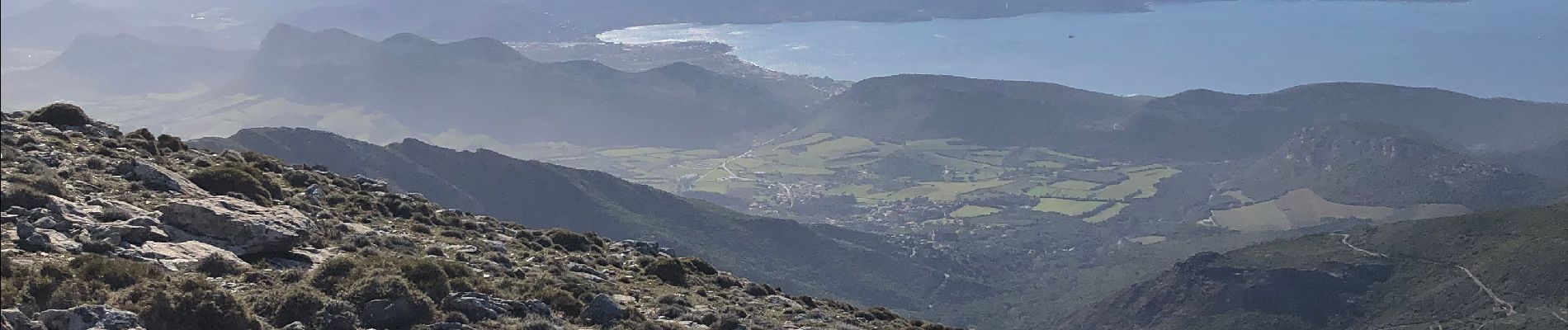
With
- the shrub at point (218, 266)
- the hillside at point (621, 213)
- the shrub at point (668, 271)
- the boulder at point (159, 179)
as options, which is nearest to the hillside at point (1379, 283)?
the hillside at point (621, 213)

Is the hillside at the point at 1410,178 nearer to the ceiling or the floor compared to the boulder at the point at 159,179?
nearer to the floor

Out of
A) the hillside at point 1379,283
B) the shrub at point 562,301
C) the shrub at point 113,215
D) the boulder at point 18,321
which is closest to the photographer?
the boulder at point 18,321

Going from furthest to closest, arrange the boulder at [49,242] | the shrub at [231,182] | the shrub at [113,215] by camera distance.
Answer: the shrub at [231,182] < the shrub at [113,215] < the boulder at [49,242]

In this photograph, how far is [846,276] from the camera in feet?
460

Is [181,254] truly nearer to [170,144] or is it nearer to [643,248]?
[170,144]

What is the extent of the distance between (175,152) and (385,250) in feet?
30.9

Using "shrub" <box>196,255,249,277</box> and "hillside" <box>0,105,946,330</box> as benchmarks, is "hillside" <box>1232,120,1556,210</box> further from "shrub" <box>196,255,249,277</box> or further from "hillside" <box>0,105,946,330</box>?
"shrub" <box>196,255,249,277</box>

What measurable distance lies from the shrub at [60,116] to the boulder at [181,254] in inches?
526

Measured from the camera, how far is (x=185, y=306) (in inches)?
650

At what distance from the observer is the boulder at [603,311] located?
2273 cm

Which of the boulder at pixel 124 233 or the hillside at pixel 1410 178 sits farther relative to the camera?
the hillside at pixel 1410 178

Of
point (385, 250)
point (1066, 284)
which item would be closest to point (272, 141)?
point (1066, 284)

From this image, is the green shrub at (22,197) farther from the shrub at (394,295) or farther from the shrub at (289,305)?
the shrub at (394,295)

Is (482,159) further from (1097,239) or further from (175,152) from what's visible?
(175,152)
